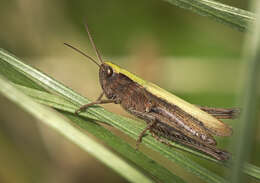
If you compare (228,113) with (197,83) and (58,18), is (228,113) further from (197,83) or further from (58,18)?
(58,18)

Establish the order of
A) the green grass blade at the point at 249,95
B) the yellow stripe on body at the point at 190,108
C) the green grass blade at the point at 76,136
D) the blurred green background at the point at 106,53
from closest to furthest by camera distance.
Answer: the green grass blade at the point at 249,95, the green grass blade at the point at 76,136, the yellow stripe on body at the point at 190,108, the blurred green background at the point at 106,53

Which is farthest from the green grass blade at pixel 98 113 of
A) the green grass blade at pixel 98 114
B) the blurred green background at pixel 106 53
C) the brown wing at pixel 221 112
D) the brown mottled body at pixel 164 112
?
the blurred green background at pixel 106 53

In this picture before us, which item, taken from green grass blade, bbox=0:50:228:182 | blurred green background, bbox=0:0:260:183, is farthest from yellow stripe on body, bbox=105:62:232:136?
green grass blade, bbox=0:50:228:182

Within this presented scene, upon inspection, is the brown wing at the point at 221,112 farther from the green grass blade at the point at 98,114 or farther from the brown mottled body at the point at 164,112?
the green grass blade at the point at 98,114

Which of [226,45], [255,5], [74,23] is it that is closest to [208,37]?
[226,45]

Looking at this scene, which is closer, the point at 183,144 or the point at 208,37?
the point at 183,144

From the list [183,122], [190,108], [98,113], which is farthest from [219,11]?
[183,122]
